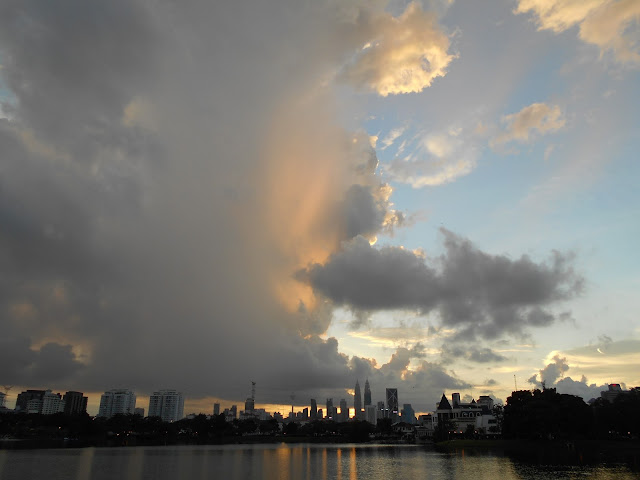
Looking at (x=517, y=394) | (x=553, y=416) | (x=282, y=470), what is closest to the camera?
(x=282, y=470)

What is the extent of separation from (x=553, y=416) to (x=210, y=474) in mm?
102863

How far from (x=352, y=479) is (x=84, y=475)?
133 feet

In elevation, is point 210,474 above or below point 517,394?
below

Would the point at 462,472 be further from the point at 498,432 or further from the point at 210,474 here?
the point at 498,432

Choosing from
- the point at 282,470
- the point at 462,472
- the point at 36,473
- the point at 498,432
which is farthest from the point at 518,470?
the point at 498,432

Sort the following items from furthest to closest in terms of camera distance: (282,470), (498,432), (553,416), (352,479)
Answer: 1. (498,432)
2. (553,416)
3. (282,470)
4. (352,479)

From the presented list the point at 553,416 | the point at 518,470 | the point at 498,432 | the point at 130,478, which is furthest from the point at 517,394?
the point at 130,478

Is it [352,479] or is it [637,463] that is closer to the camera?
[352,479]

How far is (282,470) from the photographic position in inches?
2904

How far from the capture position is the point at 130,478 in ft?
205

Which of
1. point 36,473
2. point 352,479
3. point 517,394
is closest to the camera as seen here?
point 352,479

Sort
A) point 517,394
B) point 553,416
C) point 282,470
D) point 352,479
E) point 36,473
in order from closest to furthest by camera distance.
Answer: point 352,479 → point 36,473 → point 282,470 → point 553,416 → point 517,394

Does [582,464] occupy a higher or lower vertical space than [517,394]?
lower

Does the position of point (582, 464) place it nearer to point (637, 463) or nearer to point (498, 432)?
point (637, 463)
